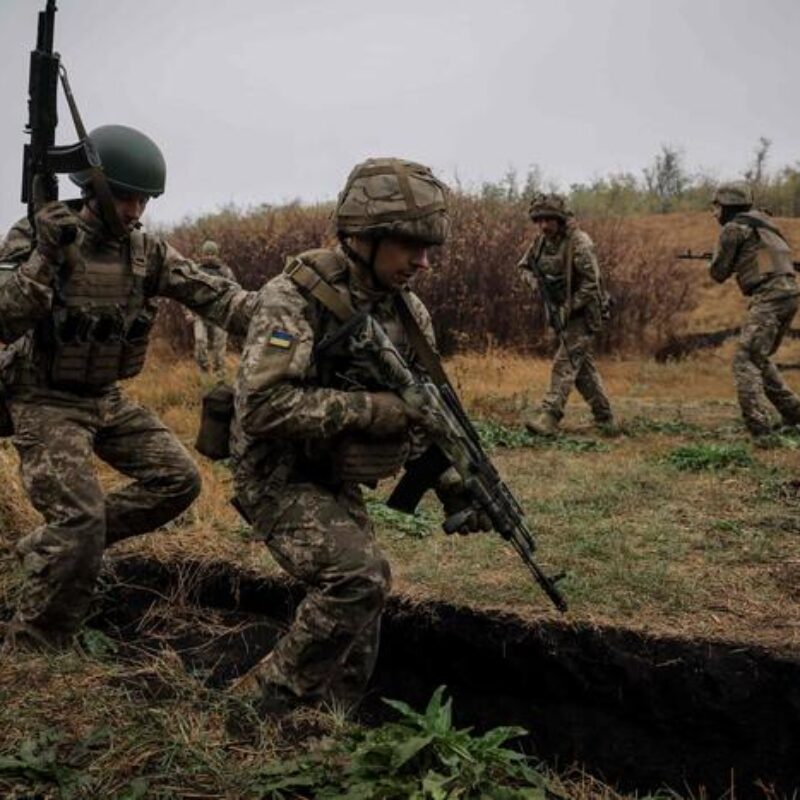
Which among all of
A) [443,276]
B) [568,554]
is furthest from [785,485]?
[443,276]

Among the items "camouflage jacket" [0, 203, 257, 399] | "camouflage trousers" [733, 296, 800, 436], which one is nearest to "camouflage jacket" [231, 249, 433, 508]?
"camouflage jacket" [0, 203, 257, 399]

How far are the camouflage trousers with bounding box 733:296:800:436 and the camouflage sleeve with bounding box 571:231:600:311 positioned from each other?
1383 mm

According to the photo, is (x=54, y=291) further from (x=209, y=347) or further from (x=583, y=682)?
(x=209, y=347)

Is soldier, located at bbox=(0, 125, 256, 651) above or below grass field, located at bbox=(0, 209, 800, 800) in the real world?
above

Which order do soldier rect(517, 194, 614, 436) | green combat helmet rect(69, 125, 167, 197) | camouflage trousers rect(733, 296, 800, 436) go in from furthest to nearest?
soldier rect(517, 194, 614, 436), camouflage trousers rect(733, 296, 800, 436), green combat helmet rect(69, 125, 167, 197)

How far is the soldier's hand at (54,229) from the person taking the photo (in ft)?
11.3

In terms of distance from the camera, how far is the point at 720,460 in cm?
720

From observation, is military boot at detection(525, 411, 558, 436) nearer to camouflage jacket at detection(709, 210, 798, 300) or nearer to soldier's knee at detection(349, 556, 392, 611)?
camouflage jacket at detection(709, 210, 798, 300)

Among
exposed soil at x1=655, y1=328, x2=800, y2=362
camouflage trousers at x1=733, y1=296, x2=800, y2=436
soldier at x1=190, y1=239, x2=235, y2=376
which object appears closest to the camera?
camouflage trousers at x1=733, y1=296, x2=800, y2=436

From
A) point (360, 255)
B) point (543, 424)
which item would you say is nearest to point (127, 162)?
point (360, 255)

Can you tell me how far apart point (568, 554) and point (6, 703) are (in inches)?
121

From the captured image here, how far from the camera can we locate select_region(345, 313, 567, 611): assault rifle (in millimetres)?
3264

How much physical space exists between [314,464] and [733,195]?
247 inches

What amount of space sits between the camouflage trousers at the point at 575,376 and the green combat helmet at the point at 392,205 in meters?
5.66
